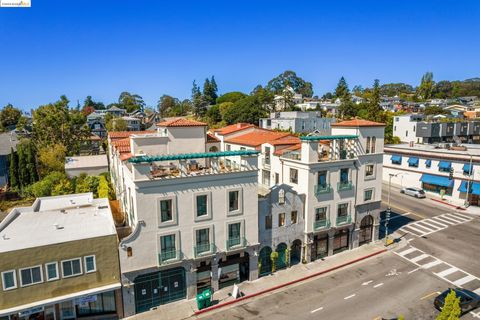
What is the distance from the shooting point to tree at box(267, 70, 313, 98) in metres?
158

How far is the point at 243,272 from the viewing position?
26047 millimetres

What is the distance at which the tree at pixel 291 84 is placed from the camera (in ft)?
518

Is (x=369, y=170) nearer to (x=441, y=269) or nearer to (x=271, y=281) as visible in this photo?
(x=441, y=269)

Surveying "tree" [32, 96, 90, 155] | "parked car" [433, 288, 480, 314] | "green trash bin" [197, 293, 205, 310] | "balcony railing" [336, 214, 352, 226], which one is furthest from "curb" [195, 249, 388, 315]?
"tree" [32, 96, 90, 155]

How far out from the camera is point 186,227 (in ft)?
73.9

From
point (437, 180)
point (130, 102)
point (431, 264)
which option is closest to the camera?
point (431, 264)

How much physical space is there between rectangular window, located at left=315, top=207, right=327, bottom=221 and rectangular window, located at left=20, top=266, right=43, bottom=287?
2215 cm

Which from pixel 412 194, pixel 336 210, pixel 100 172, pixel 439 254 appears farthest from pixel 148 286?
pixel 412 194

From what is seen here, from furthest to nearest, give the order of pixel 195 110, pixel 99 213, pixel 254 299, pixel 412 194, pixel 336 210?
1. pixel 195 110
2. pixel 412 194
3. pixel 336 210
4. pixel 99 213
5. pixel 254 299

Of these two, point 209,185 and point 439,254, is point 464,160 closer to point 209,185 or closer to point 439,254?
point 439,254

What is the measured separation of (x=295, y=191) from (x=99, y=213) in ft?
56.3

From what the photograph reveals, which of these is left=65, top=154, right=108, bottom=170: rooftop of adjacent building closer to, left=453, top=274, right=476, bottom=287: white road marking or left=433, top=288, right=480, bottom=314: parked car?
left=433, top=288, right=480, bottom=314: parked car

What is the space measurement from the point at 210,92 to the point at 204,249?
Result: 111m

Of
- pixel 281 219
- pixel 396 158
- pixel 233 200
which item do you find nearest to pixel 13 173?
pixel 233 200
